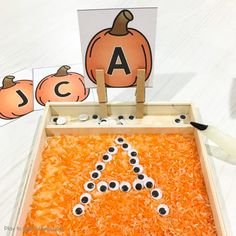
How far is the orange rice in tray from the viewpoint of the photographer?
636 millimetres

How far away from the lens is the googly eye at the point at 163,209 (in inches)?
25.8

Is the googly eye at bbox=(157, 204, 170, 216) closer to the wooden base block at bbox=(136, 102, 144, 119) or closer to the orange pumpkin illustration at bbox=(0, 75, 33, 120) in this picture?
the wooden base block at bbox=(136, 102, 144, 119)

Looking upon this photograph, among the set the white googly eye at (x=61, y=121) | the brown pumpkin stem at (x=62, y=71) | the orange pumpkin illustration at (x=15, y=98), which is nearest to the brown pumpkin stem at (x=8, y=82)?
the orange pumpkin illustration at (x=15, y=98)

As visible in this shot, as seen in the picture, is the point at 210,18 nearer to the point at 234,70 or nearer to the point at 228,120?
the point at 234,70

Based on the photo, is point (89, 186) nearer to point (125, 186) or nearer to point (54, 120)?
point (125, 186)

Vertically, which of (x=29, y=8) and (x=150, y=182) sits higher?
(x=29, y=8)

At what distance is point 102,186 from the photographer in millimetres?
703

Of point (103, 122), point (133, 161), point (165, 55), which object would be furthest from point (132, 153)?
point (165, 55)

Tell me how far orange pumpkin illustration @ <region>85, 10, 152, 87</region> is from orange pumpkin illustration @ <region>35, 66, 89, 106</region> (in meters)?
0.17

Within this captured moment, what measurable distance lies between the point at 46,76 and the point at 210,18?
0.73 metres

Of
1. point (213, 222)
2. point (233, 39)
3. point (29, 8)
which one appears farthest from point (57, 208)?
point (29, 8)

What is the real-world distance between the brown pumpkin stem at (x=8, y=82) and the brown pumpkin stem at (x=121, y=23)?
1.43 feet

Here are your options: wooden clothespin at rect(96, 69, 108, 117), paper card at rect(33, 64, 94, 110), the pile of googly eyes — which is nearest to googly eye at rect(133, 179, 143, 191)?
the pile of googly eyes

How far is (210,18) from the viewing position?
1.27m
